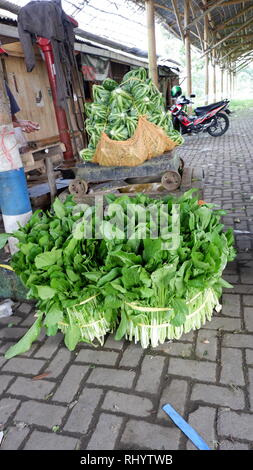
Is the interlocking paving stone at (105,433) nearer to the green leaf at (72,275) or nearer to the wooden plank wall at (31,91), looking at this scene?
the green leaf at (72,275)

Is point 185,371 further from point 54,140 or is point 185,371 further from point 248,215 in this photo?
point 54,140

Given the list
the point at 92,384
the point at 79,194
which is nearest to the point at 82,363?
the point at 92,384

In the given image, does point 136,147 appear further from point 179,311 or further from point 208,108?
point 208,108

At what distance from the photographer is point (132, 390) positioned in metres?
2.17

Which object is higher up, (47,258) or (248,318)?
(47,258)

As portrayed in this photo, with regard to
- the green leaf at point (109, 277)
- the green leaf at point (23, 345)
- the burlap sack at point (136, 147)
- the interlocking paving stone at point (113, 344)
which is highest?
the burlap sack at point (136, 147)

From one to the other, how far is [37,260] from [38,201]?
226 cm

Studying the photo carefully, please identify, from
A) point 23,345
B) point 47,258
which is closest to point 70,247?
point 47,258

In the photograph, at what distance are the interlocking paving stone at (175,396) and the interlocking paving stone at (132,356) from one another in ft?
1.04

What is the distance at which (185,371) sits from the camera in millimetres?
2268

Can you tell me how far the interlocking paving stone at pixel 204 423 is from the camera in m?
1.79

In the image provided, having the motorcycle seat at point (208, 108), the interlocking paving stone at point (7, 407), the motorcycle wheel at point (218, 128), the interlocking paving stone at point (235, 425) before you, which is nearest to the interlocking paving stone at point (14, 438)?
the interlocking paving stone at point (7, 407)

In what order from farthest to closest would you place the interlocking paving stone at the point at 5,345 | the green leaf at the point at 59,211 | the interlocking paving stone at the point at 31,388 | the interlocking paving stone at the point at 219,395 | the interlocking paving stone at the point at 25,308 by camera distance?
the interlocking paving stone at the point at 25,308
the green leaf at the point at 59,211
the interlocking paving stone at the point at 5,345
the interlocking paving stone at the point at 31,388
the interlocking paving stone at the point at 219,395

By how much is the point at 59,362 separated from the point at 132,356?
0.57 meters
